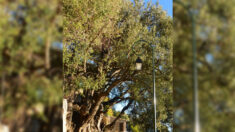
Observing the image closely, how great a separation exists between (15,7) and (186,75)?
3.50ft

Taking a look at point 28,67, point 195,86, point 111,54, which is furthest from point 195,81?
point 111,54

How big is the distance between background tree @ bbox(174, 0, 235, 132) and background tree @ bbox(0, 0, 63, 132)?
81 cm

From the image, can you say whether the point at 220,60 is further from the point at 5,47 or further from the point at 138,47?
the point at 138,47

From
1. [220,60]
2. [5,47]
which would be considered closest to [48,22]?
[5,47]

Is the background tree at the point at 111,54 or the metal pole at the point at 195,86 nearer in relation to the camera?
the metal pole at the point at 195,86

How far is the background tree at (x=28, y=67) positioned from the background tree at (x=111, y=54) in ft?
20.6

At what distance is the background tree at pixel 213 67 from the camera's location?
4.88 ft

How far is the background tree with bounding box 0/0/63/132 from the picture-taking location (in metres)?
1.43

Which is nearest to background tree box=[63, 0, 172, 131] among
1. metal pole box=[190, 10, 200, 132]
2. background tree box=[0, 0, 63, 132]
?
background tree box=[0, 0, 63, 132]

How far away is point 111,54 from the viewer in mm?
11227

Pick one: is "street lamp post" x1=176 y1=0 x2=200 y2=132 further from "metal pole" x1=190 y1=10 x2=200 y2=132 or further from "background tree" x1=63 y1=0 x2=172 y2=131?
"background tree" x1=63 y1=0 x2=172 y2=131

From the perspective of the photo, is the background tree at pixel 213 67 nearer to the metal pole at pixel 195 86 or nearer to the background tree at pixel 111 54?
the metal pole at pixel 195 86

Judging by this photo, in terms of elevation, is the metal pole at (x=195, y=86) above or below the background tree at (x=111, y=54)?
below

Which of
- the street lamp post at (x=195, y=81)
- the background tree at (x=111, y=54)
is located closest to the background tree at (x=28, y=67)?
the street lamp post at (x=195, y=81)
